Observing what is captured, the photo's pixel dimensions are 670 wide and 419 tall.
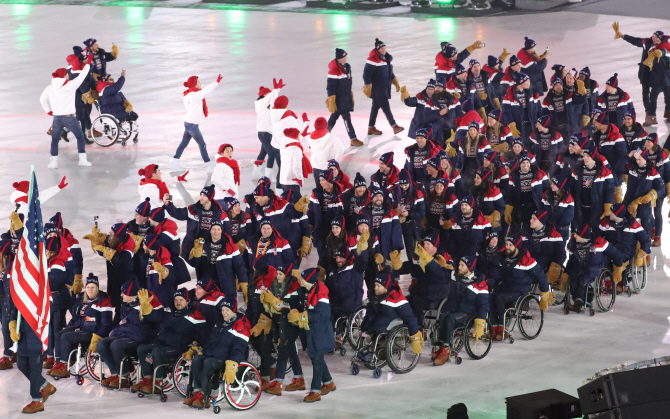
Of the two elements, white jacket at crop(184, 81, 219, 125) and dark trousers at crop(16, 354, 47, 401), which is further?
white jacket at crop(184, 81, 219, 125)

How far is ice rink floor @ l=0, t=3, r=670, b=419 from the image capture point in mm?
12672

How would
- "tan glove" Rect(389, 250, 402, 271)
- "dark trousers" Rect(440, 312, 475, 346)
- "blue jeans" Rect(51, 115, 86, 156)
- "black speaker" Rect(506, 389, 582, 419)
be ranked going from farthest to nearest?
"blue jeans" Rect(51, 115, 86, 156) < "tan glove" Rect(389, 250, 402, 271) < "dark trousers" Rect(440, 312, 475, 346) < "black speaker" Rect(506, 389, 582, 419)

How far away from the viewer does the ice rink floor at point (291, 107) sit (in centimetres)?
1267

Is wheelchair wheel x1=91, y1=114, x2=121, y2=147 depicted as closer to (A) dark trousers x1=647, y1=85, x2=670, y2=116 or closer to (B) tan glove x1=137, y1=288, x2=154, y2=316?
(B) tan glove x1=137, y1=288, x2=154, y2=316

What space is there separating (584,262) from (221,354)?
5.84 m

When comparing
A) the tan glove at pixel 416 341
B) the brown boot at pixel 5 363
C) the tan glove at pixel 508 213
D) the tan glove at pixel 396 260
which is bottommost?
the brown boot at pixel 5 363

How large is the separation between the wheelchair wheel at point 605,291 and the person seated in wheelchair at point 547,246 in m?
0.62

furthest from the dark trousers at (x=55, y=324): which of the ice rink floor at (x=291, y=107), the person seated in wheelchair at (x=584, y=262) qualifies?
the person seated in wheelchair at (x=584, y=262)

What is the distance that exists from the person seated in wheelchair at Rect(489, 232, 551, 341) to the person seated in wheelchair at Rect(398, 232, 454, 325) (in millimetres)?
716

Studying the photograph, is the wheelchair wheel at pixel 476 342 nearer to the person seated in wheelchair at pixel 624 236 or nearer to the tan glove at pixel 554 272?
the tan glove at pixel 554 272

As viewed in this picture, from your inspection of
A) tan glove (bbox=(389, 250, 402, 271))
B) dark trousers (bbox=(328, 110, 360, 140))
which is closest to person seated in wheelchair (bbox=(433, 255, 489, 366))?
tan glove (bbox=(389, 250, 402, 271))

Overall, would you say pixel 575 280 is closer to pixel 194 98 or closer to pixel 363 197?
pixel 363 197

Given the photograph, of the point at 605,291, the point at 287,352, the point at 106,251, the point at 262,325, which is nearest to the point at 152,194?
the point at 106,251

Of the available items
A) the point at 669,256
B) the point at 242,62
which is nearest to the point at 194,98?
the point at 669,256
